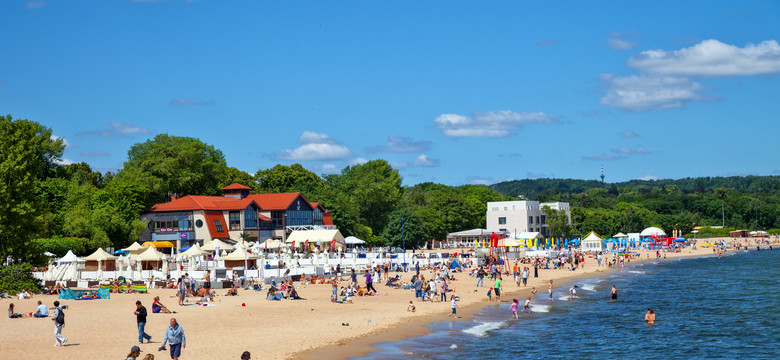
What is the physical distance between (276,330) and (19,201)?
19417 mm

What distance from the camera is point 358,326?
27.2 meters

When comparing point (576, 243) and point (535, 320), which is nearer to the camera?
point (535, 320)

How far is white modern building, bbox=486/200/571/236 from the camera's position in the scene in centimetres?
11056

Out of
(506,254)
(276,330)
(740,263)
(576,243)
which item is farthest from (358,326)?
(576,243)

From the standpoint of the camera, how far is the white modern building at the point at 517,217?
363 feet

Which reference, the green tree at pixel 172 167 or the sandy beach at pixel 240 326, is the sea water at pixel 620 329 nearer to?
the sandy beach at pixel 240 326

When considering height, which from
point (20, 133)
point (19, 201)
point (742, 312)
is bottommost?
point (742, 312)

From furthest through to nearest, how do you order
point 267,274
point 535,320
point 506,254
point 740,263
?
point 740,263 → point 506,254 → point 267,274 → point 535,320

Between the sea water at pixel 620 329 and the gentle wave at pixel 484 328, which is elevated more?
the gentle wave at pixel 484 328

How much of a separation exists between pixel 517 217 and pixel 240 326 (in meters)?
88.6

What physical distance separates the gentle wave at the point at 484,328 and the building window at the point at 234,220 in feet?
164

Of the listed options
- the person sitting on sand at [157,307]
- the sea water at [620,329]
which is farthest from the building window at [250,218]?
the person sitting on sand at [157,307]

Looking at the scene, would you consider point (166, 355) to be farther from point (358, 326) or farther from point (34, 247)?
point (34, 247)

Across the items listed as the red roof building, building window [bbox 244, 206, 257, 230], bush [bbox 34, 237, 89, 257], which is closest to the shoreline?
bush [bbox 34, 237, 89, 257]
